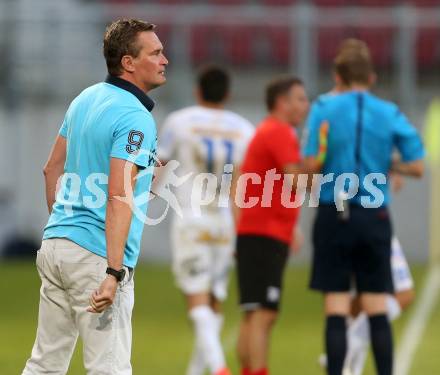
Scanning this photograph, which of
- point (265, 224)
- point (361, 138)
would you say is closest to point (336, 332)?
point (265, 224)

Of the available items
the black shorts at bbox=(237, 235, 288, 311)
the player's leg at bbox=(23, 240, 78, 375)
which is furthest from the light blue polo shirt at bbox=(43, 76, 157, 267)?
the black shorts at bbox=(237, 235, 288, 311)

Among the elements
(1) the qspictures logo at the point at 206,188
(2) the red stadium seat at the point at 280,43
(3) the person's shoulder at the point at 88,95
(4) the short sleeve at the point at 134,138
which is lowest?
(1) the qspictures logo at the point at 206,188

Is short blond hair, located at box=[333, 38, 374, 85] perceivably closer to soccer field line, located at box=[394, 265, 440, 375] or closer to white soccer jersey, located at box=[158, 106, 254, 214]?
white soccer jersey, located at box=[158, 106, 254, 214]

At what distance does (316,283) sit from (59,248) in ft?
9.00

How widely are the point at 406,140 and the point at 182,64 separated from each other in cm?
1225

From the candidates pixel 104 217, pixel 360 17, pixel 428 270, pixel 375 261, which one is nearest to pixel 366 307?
pixel 375 261

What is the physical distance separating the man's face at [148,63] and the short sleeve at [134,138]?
24 cm

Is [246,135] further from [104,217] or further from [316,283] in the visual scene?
[104,217]

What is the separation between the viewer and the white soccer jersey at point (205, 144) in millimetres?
9758

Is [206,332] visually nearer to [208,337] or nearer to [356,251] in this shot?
[208,337]

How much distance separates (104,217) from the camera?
5.84 metres

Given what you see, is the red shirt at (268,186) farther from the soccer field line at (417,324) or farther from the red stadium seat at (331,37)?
the red stadium seat at (331,37)

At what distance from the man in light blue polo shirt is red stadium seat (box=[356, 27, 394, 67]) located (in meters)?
14.7

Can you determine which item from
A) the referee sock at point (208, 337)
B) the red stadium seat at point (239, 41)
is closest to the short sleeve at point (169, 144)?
the referee sock at point (208, 337)
